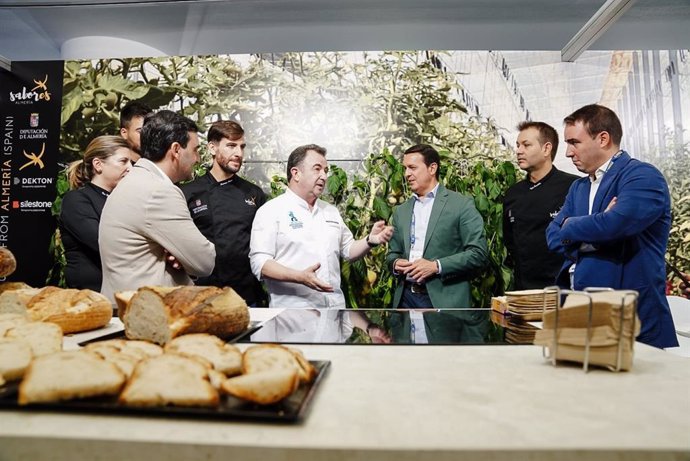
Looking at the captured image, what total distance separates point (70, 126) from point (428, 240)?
125 inches

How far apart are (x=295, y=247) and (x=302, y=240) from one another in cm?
6

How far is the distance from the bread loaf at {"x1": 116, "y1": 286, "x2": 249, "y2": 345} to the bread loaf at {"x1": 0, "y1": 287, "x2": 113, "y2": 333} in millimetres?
201

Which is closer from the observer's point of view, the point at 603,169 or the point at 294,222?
the point at 603,169

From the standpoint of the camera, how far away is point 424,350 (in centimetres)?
113

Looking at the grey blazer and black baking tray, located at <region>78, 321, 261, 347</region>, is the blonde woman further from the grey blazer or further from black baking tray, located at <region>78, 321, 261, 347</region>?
black baking tray, located at <region>78, 321, 261, 347</region>

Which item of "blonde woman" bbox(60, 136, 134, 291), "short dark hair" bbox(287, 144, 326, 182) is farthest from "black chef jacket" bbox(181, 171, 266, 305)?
"blonde woman" bbox(60, 136, 134, 291)

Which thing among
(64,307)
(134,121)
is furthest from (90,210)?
(64,307)

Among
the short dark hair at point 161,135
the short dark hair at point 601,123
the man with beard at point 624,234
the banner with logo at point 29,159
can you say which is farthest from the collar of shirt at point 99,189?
the short dark hair at point 601,123

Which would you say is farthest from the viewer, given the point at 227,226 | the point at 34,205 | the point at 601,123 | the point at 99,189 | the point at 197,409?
the point at 34,205

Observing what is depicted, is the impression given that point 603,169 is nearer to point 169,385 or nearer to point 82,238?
point 169,385

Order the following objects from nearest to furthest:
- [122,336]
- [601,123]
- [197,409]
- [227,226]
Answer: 1. [197,409]
2. [122,336]
3. [601,123]
4. [227,226]

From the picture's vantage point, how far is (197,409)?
26.6 inches

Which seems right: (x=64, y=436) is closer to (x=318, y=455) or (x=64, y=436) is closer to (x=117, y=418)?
(x=117, y=418)

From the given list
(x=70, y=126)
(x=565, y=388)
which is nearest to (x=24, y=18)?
(x=70, y=126)
